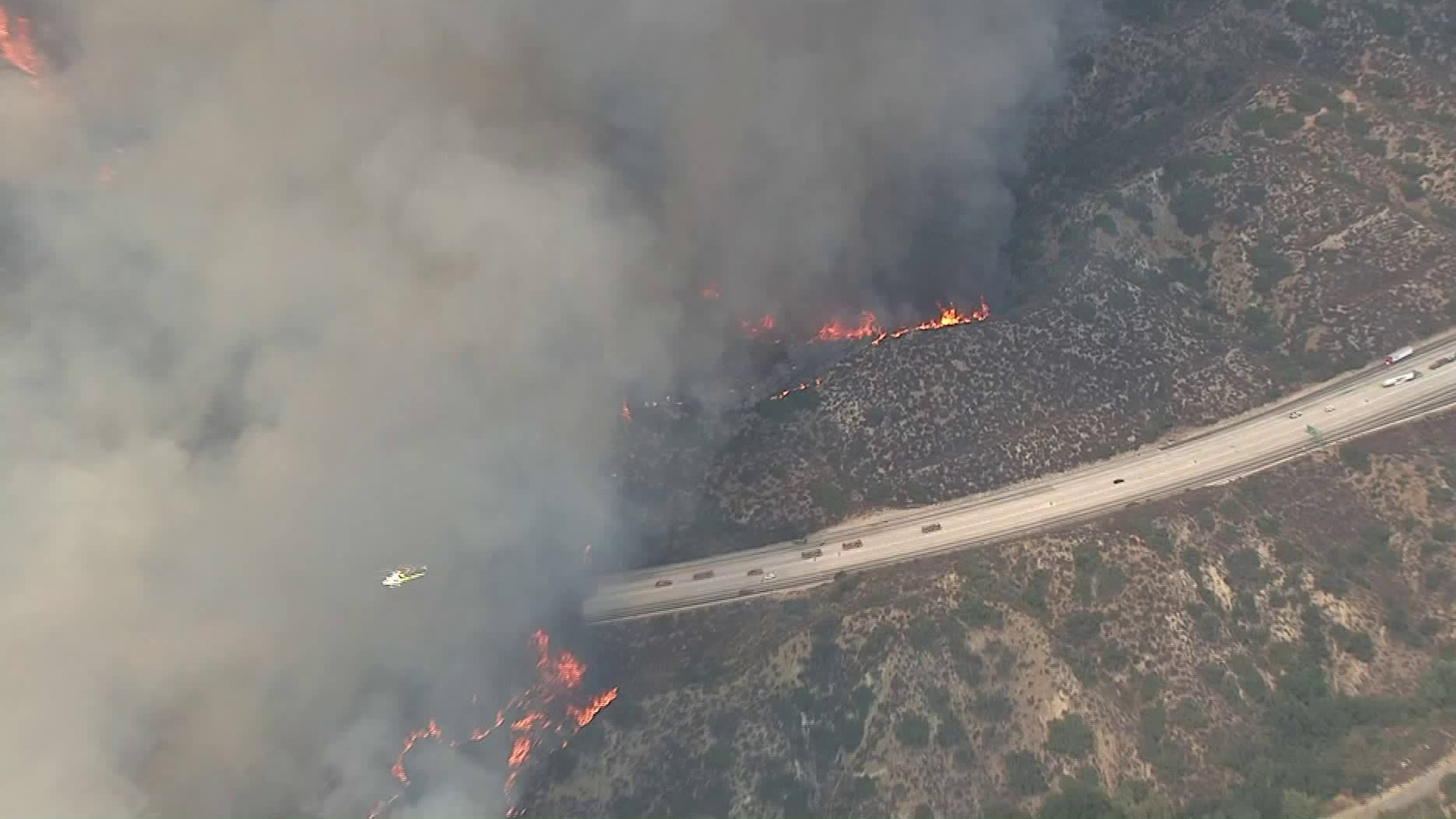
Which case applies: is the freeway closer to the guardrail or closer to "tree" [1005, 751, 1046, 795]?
the guardrail

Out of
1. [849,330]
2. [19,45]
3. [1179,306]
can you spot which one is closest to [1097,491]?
[1179,306]

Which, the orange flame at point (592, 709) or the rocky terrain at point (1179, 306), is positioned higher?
the rocky terrain at point (1179, 306)

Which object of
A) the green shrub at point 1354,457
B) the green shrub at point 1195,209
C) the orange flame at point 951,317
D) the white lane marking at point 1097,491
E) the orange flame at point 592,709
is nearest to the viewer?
the green shrub at point 1354,457

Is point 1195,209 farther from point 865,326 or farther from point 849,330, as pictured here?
point 849,330

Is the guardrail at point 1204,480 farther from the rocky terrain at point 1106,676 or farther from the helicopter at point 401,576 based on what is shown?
the helicopter at point 401,576

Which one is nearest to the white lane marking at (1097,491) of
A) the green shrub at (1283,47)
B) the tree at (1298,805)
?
the tree at (1298,805)

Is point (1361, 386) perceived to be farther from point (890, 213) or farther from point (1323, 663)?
point (890, 213)

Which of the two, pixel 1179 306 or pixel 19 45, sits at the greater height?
pixel 19 45

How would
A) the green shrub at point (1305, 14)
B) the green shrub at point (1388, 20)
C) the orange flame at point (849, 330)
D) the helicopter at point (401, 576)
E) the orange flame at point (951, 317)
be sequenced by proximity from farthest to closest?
the orange flame at point (849, 330), the orange flame at point (951, 317), the green shrub at point (1305, 14), the green shrub at point (1388, 20), the helicopter at point (401, 576)

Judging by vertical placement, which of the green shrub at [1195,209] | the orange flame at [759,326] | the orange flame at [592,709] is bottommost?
the orange flame at [592,709]
